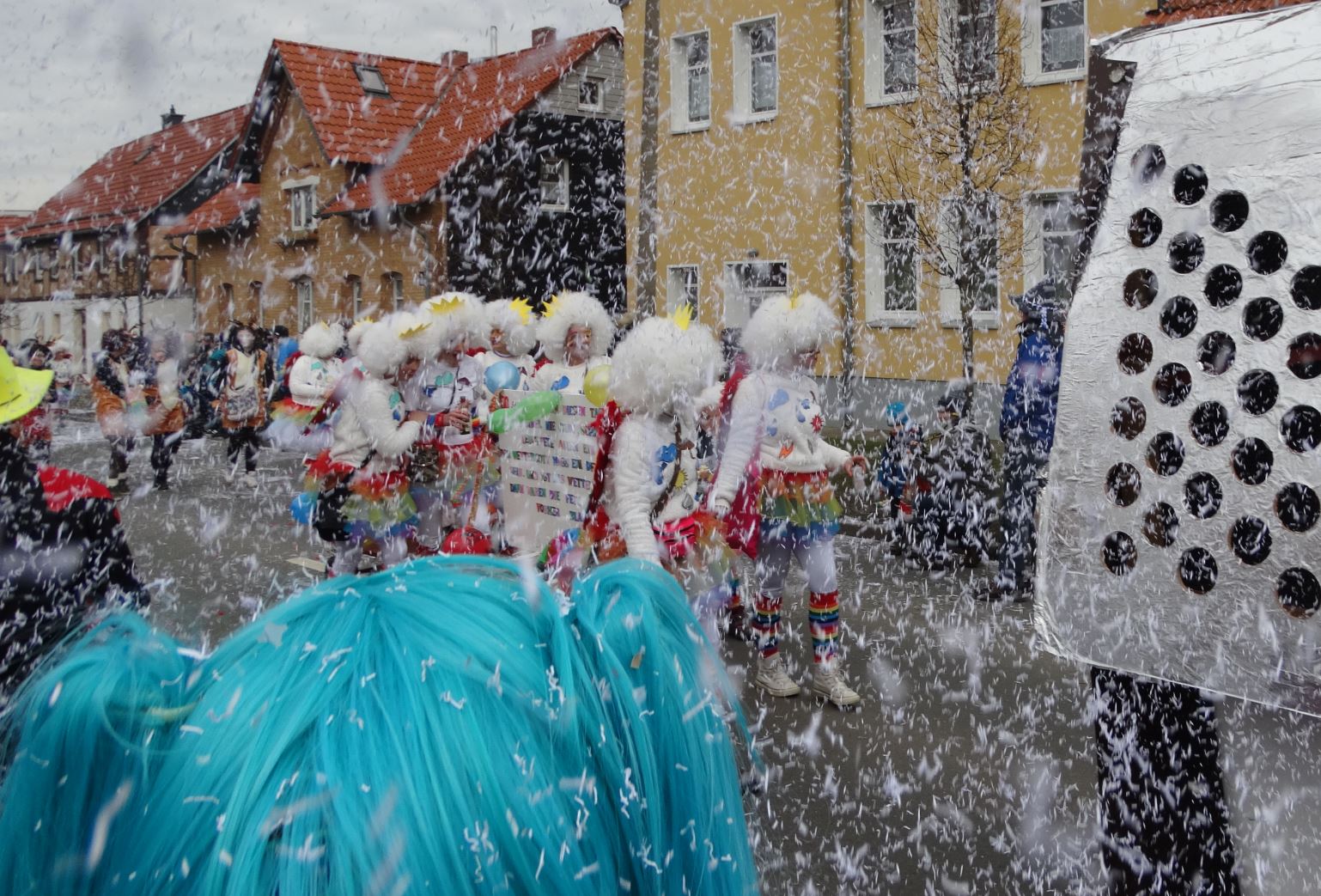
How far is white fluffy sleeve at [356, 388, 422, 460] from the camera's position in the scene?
7219 mm

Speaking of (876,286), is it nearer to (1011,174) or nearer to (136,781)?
(1011,174)

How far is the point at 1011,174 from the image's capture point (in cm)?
1631

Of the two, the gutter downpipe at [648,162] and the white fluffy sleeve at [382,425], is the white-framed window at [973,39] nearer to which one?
the gutter downpipe at [648,162]

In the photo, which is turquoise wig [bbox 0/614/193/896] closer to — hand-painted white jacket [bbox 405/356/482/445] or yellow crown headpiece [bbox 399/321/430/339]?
yellow crown headpiece [bbox 399/321/430/339]

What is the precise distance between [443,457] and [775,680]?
101 inches

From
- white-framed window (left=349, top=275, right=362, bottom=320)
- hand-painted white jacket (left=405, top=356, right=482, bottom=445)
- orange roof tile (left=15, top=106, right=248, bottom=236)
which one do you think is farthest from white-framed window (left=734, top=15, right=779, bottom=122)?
orange roof tile (left=15, top=106, right=248, bottom=236)

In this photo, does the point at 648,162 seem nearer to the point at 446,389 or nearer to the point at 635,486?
the point at 446,389

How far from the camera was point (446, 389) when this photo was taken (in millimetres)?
8336

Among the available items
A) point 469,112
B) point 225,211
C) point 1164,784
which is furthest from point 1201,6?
point 225,211

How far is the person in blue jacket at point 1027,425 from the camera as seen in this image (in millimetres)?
7918

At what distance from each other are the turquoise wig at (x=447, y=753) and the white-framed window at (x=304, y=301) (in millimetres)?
34165

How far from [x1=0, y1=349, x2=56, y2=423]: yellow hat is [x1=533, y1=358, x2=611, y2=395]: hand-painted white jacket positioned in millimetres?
4518

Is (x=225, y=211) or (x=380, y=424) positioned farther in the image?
(x=225, y=211)

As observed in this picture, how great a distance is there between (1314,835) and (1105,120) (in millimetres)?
958
